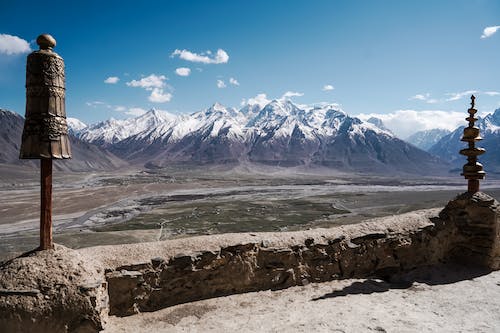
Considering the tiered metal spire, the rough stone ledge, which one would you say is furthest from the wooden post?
the tiered metal spire

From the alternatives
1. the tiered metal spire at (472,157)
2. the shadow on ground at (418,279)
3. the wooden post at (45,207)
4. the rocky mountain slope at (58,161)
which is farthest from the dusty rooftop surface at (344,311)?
the rocky mountain slope at (58,161)

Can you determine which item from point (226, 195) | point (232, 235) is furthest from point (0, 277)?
point (226, 195)

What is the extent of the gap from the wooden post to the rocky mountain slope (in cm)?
12768

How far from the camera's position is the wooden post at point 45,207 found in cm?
563

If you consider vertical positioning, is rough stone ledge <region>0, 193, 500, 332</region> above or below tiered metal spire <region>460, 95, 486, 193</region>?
below

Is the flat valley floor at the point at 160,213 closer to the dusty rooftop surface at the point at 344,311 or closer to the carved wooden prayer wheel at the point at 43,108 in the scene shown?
the carved wooden prayer wheel at the point at 43,108

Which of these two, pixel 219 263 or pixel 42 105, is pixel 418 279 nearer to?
pixel 219 263

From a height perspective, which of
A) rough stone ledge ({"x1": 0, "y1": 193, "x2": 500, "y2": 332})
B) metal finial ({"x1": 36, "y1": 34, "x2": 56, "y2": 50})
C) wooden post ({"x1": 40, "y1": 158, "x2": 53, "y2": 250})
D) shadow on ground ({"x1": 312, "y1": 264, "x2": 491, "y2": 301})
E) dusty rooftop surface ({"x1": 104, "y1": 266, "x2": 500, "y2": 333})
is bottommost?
dusty rooftop surface ({"x1": 104, "y1": 266, "x2": 500, "y2": 333})

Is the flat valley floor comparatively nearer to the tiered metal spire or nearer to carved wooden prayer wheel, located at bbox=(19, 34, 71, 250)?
carved wooden prayer wheel, located at bbox=(19, 34, 71, 250)

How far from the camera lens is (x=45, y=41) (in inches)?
218

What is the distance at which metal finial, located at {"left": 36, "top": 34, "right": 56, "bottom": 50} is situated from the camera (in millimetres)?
5523

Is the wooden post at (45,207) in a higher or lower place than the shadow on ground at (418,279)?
higher

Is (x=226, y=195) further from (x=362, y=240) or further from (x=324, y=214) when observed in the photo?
(x=362, y=240)

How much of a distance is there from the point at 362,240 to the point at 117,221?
38.1 m
